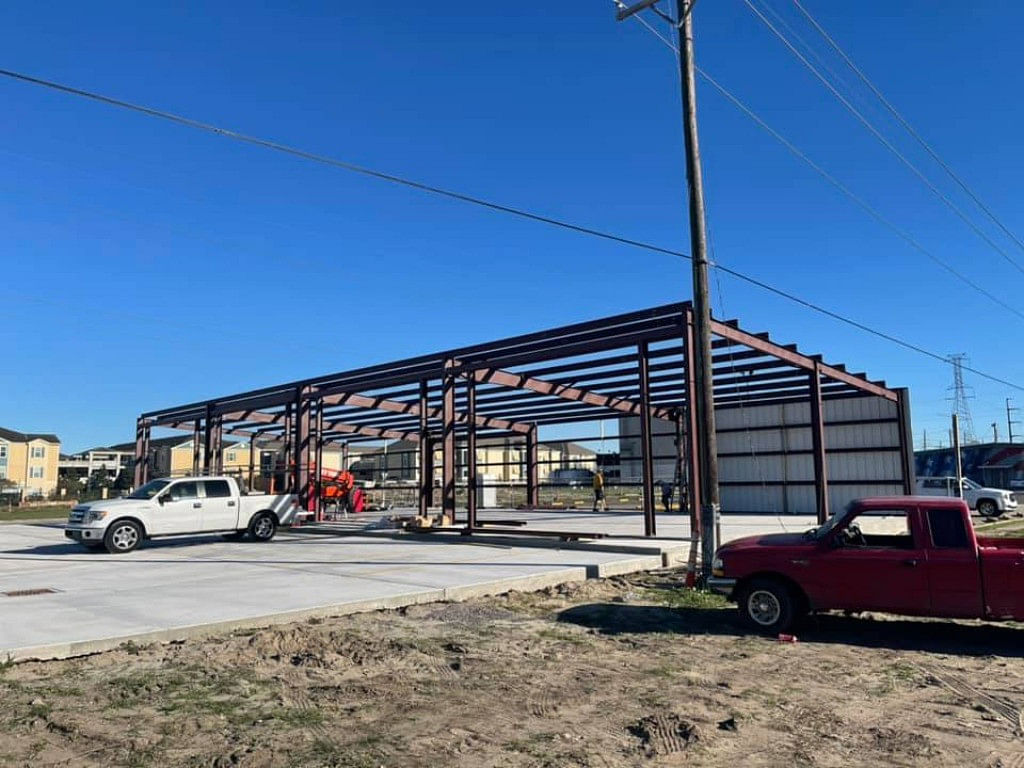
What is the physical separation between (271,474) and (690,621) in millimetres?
22990

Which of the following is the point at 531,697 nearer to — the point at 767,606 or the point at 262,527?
the point at 767,606

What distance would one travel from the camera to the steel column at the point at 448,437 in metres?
22.0

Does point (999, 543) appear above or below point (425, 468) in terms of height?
below

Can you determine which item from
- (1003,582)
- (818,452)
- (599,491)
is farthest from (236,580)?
(599,491)

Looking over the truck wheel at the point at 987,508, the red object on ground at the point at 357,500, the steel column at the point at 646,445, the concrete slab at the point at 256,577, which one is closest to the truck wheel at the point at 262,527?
the concrete slab at the point at 256,577

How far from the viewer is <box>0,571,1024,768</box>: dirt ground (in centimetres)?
521

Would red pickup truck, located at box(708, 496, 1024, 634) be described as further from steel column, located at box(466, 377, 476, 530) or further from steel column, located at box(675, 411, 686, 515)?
steel column, located at box(675, 411, 686, 515)

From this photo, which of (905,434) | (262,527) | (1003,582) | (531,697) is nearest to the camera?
(531,697)

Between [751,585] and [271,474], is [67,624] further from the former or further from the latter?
[271,474]

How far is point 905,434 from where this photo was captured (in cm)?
2741

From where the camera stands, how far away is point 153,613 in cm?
977

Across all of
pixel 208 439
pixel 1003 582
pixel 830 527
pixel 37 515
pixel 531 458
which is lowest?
pixel 37 515

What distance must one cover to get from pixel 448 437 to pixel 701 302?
35.7 feet

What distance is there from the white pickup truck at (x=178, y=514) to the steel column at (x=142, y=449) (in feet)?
61.2
